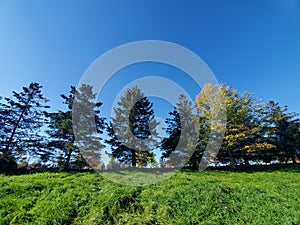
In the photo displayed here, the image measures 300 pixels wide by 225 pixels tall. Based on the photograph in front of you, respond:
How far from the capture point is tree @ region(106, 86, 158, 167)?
15.6 meters

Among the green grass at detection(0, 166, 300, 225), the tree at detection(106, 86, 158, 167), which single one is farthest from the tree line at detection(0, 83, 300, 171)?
the green grass at detection(0, 166, 300, 225)

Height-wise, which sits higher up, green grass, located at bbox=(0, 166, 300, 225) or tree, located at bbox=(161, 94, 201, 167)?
tree, located at bbox=(161, 94, 201, 167)

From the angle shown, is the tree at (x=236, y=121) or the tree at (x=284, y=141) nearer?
the tree at (x=236, y=121)

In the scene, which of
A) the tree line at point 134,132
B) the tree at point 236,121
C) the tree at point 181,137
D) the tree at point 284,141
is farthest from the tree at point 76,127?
the tree at point 284,141

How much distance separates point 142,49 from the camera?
1205 centimetres

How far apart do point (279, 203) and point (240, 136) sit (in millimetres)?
8962

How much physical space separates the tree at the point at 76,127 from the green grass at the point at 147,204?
7148 millimetres

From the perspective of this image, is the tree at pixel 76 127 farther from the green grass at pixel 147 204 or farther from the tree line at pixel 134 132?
the green grass at pixel 147 204

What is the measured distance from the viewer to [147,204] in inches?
228

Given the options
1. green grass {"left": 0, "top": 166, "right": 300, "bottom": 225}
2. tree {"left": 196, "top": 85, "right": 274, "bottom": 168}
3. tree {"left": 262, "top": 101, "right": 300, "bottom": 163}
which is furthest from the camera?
tree {"left": 262, "top": 101, "right": 300, "bottom": 163}

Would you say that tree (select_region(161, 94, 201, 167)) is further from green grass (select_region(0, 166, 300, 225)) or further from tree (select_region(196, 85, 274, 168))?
green grass (select_region(0, 166, 300, 225))

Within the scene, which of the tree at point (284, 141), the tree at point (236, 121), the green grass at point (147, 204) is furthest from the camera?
the tree at point (284, 141)

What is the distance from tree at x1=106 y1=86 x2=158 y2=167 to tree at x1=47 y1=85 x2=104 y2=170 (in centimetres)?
155

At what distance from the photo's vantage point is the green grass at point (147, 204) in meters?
5.04
